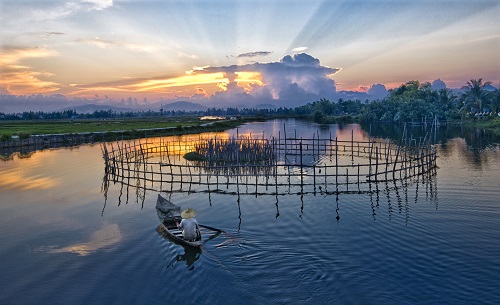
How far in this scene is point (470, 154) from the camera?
1029 inches

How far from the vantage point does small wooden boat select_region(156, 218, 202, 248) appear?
10.3 m

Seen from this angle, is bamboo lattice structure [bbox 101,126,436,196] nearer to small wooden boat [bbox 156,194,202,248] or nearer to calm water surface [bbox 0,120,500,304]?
calm water surface [bbox 0,120,500,304]

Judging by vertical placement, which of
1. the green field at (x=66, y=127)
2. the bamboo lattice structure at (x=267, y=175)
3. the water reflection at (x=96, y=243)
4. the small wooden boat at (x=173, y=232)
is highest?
the green field at (x=66, y=127)

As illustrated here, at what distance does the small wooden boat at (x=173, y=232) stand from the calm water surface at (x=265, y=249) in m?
0.25

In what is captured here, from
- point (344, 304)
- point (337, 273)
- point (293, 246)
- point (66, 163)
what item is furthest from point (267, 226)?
point (66, 163)

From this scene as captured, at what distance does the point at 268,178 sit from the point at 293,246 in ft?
30.6

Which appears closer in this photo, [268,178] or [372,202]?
[372,202]

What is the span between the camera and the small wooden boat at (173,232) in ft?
33.7

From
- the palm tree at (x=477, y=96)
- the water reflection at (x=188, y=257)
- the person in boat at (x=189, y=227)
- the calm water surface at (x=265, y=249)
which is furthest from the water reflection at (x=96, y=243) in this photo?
the palm tree at (x=477, y=96)

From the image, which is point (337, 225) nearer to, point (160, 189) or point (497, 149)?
point (160, 189)

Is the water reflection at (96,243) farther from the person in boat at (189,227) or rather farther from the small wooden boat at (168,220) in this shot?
the person in boat at (189,227)

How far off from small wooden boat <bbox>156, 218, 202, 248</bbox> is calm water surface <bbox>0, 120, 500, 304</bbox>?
0.83 feet

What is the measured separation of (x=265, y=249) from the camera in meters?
10.3

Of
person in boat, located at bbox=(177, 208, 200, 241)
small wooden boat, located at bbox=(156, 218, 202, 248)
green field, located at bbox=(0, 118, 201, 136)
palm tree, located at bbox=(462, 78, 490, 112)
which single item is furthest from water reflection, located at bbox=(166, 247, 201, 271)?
palm tree, located at bbox=(462, 78, 490, 112)
